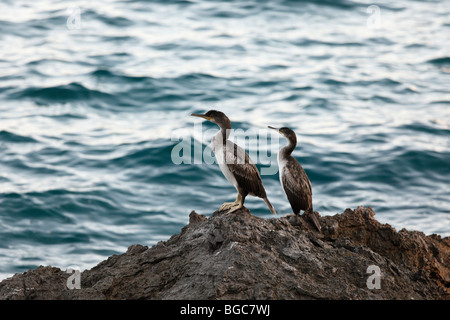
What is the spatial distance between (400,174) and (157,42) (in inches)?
453

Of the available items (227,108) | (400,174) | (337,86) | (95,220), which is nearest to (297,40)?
(337,86)

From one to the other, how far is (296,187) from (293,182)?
9 cm

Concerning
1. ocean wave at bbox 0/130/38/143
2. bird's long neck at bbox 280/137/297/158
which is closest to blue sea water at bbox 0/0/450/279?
ocean wave at bbox 0/130/38/143

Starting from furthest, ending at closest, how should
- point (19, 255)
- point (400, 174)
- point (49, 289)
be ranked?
point (400, 174) < point (19, 255) < point (49, 289)

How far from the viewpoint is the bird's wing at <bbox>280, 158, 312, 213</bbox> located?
862 centimetres

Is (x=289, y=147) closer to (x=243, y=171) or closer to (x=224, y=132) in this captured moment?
(x=224, y=132)

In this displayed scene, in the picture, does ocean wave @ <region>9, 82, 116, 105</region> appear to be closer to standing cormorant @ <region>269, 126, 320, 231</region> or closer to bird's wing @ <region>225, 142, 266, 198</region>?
standing cormorant @ <region>269, 126, 320, 231</region>

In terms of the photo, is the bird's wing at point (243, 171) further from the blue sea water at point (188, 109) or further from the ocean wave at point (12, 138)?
the ocean wave at point (12, 138)

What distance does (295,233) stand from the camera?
7.05 m

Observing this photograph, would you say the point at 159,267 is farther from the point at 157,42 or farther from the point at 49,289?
the point at 157,42

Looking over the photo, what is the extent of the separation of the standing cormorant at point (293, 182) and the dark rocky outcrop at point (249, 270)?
106 cm

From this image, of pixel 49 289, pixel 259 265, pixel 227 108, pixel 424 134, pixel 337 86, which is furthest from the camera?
pixel 337 86

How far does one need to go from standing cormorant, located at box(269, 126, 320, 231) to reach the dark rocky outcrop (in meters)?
1.06

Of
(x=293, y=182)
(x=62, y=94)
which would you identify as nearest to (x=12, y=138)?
(x=62, y=94)
